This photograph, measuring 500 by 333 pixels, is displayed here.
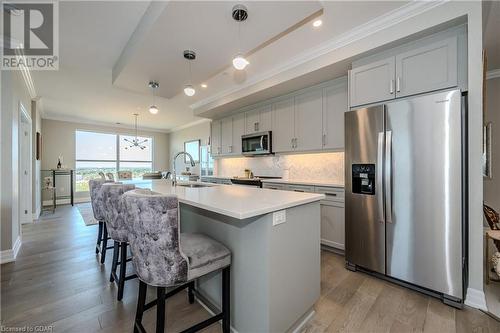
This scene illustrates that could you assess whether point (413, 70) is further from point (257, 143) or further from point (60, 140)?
point (60, 140)

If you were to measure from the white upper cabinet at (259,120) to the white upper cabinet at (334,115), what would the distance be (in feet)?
3.88

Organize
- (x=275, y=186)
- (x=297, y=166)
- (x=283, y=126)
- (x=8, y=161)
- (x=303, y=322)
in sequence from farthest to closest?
(x=297, y=166) → (x=283, y=126) → (x=275, y=186) → (x=8, y=161) → (x=303, y=322)

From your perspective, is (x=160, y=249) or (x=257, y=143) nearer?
(x=160, y=249)

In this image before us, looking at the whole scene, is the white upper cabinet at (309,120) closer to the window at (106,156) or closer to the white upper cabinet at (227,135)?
the white upper cabinet at (227,135)

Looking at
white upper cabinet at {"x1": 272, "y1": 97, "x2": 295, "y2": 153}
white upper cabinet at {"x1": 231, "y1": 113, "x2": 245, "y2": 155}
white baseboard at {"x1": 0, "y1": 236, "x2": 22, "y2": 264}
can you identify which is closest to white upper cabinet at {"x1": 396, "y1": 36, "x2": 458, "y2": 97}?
white upper cabinet at {"x1": 272, "y1": 97, "x2": 295, "y2": 153}

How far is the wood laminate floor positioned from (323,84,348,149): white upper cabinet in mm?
1724

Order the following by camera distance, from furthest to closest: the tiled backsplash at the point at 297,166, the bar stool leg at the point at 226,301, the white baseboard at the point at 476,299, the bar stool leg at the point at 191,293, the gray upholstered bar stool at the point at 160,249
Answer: the tiled backsplash at the point at 297,166 < the bar stool leg at the point at 191,293 < the white baseboard at the point at 476,299 < the bar stool leg at the point at 226,301 < the gray upholstered bar stool at the point at 160,249

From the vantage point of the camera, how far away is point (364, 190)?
2.37 meters

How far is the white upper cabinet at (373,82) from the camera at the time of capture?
7.54ft

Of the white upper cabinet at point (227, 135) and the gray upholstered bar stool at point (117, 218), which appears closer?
the gray upholstered bar stool at point (117, 218)

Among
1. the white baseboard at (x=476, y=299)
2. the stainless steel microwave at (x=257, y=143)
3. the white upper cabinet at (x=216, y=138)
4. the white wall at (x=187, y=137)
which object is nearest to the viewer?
the white baseboard at (x=476, y=299)

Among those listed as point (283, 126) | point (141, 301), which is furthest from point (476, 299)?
point (283, 126)

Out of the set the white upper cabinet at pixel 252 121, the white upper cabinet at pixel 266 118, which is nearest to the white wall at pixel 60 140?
the white upper cabinet at pixel 252 121

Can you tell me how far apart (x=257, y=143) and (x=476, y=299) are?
11.5ft
